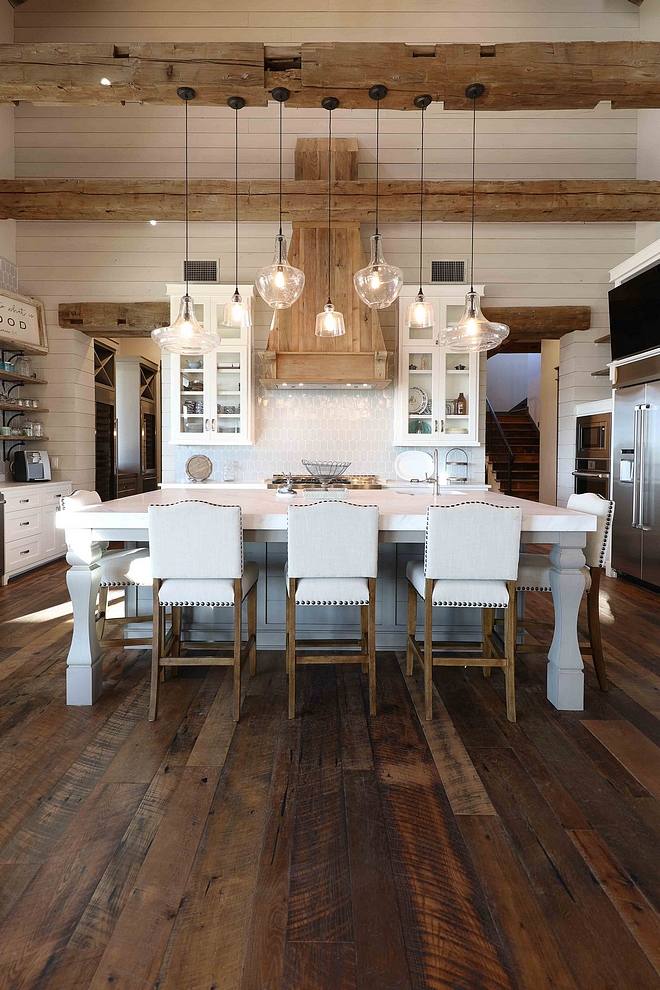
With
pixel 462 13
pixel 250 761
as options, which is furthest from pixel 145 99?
pixel 462 13

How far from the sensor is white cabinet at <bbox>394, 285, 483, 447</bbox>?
18.5 feet

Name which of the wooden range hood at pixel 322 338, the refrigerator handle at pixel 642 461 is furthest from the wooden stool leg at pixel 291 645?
the refrigerator handle at pixel 642 461

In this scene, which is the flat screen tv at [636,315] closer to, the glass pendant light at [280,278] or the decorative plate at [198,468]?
the glass pendant light at [280,278]

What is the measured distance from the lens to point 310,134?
19.4ft

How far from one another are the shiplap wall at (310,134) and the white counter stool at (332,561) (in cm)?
435

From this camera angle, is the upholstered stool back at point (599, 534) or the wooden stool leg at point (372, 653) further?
the upholstered stool back at point (599, 534)

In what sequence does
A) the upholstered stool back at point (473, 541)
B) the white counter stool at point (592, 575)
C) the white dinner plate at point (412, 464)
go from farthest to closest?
the white dinner plate at point (412, 464), the white counter stool at point (592, 575), the upholstered stool back at point (473, 541)

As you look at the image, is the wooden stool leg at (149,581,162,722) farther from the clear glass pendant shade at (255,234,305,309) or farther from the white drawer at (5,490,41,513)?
the white drawer at (5,490,41,513)

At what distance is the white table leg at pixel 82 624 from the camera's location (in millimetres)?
2510

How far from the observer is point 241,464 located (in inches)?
235

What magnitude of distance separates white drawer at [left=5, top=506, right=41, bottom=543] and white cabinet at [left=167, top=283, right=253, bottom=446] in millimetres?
1495

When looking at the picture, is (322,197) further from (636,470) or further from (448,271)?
(636,470)

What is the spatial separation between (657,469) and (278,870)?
14.6ft

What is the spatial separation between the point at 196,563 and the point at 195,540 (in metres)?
0.10
